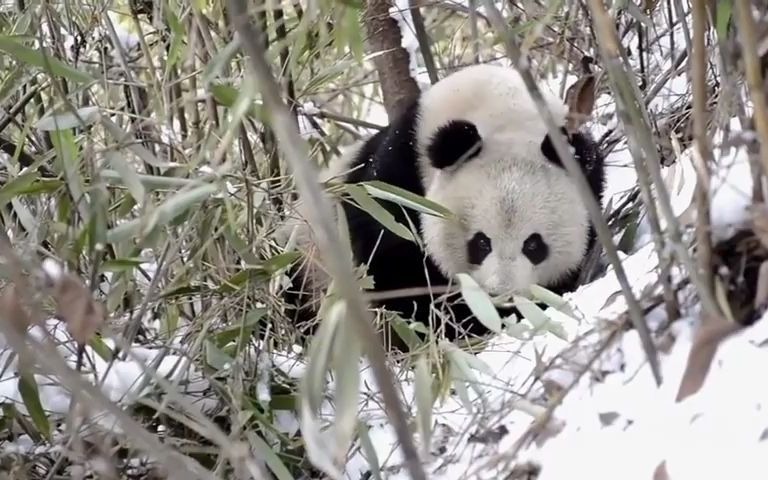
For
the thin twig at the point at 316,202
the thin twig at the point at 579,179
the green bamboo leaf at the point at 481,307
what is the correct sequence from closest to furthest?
the thin twig at the point at 316,202 → the thin twig at the point at 579,179 → the green bamboo leaf at the point at 481,307

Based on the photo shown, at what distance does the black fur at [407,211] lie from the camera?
85.0 inches

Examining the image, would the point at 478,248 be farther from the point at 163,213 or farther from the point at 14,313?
the point at 14,313

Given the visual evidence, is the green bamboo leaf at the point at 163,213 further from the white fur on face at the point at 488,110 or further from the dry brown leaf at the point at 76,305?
the white fur on face at the point at 488,110

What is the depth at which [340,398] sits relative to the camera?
2.61ft

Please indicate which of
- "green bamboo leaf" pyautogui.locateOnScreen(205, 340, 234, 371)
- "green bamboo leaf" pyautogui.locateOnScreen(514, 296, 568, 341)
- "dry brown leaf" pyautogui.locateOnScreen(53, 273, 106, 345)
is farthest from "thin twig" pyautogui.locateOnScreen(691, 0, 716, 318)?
"green bamboo leaf" pyautogui.locateOnScreen(205, 340, 234, 371)

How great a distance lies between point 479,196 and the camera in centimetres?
216

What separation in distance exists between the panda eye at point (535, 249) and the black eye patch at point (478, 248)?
81 millimetres

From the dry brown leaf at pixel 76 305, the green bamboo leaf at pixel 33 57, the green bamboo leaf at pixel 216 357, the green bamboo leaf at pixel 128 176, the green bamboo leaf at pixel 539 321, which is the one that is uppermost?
the green bamboo leaf at pixel 33 57

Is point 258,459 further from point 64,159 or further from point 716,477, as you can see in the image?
point 716,477

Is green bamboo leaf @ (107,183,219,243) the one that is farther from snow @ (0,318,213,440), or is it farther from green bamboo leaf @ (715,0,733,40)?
green bamboo leaf @ (715,0,733,40)

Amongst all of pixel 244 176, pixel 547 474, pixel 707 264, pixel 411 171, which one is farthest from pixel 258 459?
pixel 411 171

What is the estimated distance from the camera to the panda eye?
2191 mm

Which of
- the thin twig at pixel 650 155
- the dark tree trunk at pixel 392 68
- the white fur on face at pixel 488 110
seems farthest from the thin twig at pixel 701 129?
the dark tree trunk at pixel 392 68

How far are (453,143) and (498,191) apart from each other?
5.4 inches
